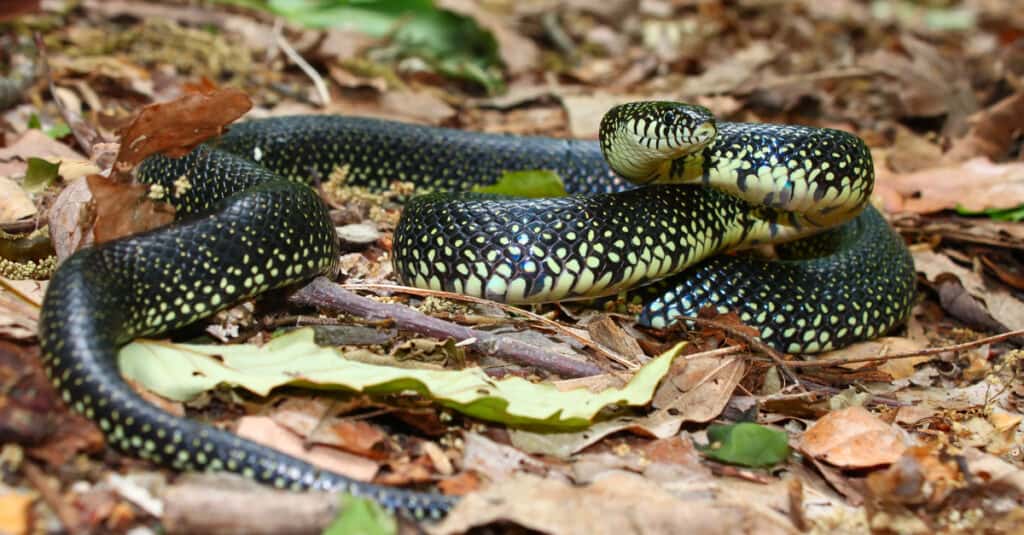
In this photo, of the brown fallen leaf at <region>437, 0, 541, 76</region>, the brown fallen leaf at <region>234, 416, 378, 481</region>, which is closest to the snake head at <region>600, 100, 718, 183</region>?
the brown fallen leaf at <region>234, 416, 378, 481</region>

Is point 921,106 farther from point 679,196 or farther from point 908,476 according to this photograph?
point 908,476

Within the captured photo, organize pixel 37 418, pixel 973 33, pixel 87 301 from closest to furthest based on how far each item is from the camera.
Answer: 1. pixel 37 418
2. pixel 87 301
3. pixel 973 33

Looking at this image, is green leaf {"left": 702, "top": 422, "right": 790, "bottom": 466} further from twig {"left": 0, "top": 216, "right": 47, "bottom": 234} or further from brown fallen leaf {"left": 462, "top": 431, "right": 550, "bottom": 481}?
twig {"left": 0, "top": 216, "right": 47, "bottom": 234}

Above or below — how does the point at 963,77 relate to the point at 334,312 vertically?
above

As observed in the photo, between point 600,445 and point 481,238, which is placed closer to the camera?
point 600,445

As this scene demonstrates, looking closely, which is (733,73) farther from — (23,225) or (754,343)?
(23,225)

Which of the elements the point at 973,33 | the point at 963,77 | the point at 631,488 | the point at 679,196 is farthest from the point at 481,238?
the point at 973,33

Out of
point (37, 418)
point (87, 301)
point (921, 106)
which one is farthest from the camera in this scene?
point (921, 106)
